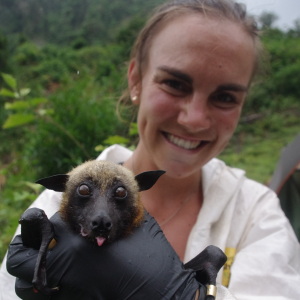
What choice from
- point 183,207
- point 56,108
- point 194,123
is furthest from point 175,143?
point 56,108

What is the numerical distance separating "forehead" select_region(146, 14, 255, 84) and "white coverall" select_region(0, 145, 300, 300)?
96 centimetres

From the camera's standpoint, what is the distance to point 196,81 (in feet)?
5.53

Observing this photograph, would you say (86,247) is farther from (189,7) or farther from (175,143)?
(189,7)

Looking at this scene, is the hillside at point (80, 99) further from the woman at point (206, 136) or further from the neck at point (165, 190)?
the woman at point (206, 136)

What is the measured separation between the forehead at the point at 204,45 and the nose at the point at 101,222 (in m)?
1.16

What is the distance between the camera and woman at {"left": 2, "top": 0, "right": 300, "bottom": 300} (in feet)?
5.42

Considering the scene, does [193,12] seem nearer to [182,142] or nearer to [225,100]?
[225,100]

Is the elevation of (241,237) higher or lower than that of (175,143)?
lower

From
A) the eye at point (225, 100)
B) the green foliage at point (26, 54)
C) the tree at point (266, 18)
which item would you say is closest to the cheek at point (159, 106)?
the eye at point (225, 100)

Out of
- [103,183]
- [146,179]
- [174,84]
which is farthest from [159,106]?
[103,183]

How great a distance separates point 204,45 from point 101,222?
1.31m

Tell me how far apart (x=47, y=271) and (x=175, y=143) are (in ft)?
3.83

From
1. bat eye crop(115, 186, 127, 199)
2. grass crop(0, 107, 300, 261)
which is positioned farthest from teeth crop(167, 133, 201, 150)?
grass crop(0, 107, 300, 261)

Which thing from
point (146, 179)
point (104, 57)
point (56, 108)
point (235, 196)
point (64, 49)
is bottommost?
point (64, 49)
